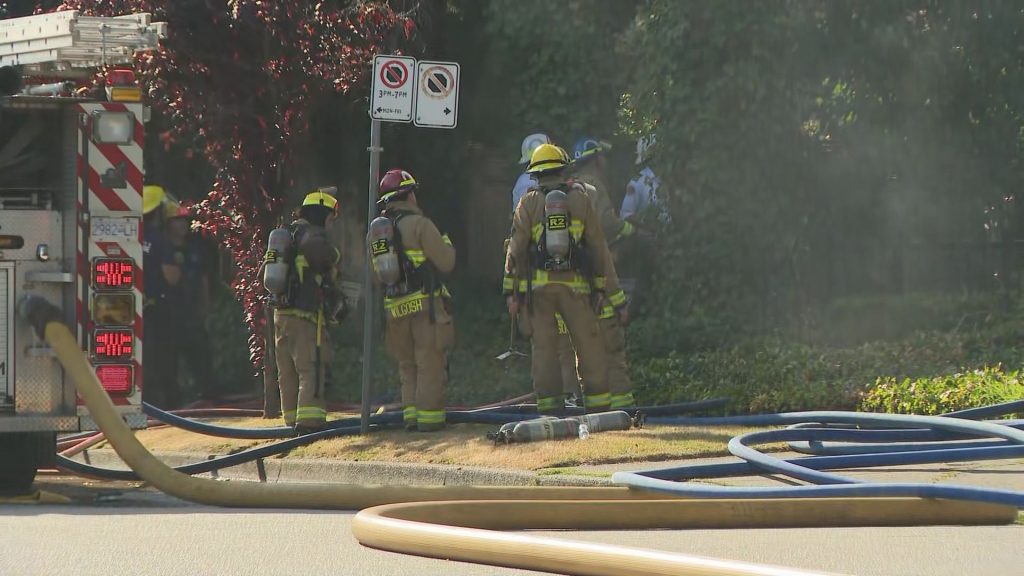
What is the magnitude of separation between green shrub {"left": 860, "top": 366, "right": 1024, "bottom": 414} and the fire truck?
5341 mm

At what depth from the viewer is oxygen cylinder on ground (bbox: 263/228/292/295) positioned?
1222 centimetres

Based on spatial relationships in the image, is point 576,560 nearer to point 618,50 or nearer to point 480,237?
point 618,50

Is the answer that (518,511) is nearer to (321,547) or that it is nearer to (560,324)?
(321,547)

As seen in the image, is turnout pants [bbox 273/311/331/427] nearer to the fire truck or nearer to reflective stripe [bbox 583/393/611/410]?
reflective stripe [bbox 583/393/611/410]

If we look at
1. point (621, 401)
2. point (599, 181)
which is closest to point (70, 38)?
point (621, 401)

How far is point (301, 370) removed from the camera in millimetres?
12344

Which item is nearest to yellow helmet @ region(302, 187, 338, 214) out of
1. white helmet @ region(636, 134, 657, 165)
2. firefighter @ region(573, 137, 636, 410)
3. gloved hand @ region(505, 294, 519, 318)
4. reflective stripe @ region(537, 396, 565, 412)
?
gloved hand @ region(505, 294, 519, 318)

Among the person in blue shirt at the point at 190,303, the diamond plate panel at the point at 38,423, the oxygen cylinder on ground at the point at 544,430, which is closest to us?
the diamond plate panel at the point at 38,423

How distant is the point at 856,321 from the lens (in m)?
15.8

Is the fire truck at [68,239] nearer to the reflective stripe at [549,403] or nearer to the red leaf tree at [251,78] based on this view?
the reflective stripe at [549,403]

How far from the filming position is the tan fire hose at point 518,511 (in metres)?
6.57

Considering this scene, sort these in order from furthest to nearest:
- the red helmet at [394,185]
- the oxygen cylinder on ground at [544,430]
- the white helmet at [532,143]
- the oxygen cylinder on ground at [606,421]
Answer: the white helmet at [532,143] < the red helmet at [394,185] < the oxygen cylinder on ground at [606,421] < the oxygen cylinder on ground at [544,430]

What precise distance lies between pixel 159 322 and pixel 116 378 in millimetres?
6795

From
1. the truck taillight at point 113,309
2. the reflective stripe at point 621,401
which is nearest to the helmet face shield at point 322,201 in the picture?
the reflective stripe at point 621,401
